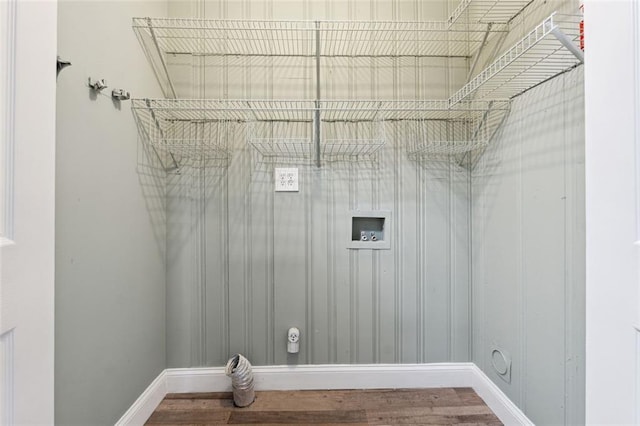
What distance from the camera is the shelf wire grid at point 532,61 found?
916 mm

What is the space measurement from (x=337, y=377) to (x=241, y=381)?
54cm

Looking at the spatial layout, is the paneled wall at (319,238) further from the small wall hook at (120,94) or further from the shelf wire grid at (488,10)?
the small wall hook at (120,94)

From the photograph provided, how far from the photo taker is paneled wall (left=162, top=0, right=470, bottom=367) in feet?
4.99

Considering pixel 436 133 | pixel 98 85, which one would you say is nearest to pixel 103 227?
pixel 98 85

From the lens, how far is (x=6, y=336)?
1.70 feet

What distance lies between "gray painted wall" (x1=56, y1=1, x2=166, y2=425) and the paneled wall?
0.68 ft

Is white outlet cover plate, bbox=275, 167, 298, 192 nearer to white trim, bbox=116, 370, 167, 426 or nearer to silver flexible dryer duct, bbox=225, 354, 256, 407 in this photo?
silver flexible dryer duct, bbox=225, 354, 256, 407

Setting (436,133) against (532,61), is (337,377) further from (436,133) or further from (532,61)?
(532,61)

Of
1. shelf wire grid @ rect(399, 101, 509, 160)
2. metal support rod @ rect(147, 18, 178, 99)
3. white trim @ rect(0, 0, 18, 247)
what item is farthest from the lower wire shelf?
white trim @ rect(0, 0, 18, 247)

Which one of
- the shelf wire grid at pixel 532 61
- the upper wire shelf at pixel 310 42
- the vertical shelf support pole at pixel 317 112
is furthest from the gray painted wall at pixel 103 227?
the shelf wire grid at pixel 532 61

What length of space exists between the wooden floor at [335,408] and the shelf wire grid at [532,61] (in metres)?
1.57

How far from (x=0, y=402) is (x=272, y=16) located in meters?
1.84
